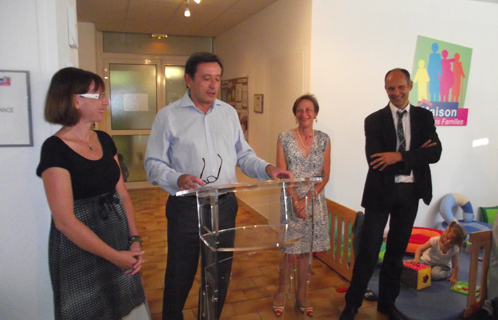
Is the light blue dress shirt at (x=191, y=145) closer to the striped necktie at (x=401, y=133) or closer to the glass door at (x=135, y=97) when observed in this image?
the striped necktie at (x=401, y=133)

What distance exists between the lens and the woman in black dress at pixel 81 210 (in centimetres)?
138

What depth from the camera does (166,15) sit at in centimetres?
525

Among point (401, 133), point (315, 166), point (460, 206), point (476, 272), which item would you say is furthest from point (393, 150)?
point (460, 206)

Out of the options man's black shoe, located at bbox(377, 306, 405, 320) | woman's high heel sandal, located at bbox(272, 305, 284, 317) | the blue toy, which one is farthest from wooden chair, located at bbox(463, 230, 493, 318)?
woman's high heel sandal, located at bbox(272, 305, 284, 317)

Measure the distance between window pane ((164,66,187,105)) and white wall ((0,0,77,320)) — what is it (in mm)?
5155

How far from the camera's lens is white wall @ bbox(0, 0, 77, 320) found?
5.79 ft

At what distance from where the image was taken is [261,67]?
4.91 metres

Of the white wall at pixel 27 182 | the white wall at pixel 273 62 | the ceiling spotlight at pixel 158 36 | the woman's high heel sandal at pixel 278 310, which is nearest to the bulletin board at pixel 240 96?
the white wall at pixel 273 62

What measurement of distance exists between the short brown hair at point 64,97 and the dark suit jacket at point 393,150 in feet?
5.80

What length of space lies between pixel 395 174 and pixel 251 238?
144cm

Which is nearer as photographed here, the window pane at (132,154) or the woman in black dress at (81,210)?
the woman in black dress at (81,210)

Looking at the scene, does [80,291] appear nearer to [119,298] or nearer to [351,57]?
[119,298]

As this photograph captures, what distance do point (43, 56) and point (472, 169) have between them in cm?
479

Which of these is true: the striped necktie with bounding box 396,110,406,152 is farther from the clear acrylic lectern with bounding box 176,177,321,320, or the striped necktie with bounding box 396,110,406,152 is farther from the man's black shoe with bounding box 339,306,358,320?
the clear acrylic lectern with bounding box 176,177,321,320
